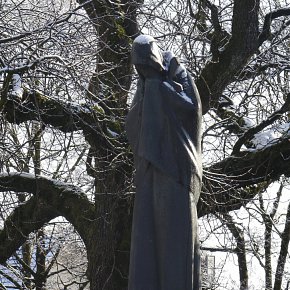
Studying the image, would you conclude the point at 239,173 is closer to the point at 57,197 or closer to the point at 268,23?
the point at 268,23

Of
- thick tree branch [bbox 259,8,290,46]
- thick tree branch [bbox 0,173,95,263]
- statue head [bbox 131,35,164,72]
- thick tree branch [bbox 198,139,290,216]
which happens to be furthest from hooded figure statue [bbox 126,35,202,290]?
thick tree branch [bbox 0,173,95,263]

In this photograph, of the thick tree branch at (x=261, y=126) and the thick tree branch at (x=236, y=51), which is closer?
the thick tree branch at (x=236, y=51)

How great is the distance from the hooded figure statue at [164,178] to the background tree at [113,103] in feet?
14.3

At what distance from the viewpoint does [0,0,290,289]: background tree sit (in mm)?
10789

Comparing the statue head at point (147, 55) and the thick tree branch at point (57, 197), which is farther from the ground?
the thick tree branch at point (57, 197)

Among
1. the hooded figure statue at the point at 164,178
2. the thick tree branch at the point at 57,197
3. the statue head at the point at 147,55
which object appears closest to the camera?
the hooded figure statue at the point at 164,178

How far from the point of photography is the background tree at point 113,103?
425 inches

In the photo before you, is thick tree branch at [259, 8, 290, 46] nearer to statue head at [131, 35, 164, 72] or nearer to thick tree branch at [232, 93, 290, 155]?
thick tree branch at [232, 93, 290, 155]

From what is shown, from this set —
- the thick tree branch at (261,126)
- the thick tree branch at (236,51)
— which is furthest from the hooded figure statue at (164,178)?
the thick tree branch at (261,126)

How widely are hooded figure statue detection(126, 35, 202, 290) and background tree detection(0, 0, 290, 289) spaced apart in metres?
4.35

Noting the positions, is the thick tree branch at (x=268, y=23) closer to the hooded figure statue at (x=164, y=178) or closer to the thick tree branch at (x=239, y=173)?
the thick tree branch at (x=239, y=173)

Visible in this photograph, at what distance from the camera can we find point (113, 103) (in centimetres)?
1242

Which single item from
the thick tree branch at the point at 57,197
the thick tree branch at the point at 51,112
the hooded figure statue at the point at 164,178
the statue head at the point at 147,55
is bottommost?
the hooded figure statue at the point at 164,178

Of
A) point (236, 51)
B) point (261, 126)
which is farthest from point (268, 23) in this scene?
point (261, 126)
